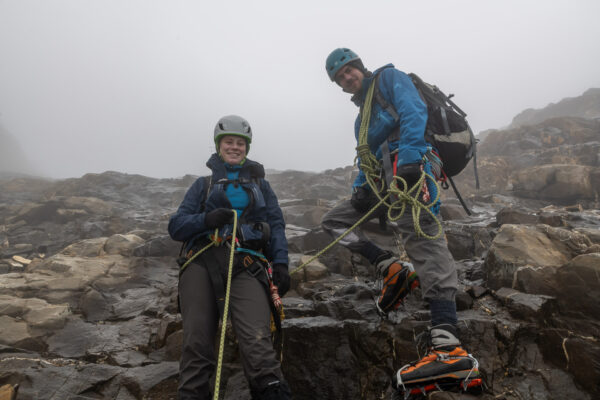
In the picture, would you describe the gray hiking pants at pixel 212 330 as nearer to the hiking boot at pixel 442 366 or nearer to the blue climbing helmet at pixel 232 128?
the hiking boot at pixel 442 366

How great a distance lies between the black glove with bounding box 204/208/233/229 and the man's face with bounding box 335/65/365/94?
107 inches

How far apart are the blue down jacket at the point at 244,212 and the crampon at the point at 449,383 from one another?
1.99 m

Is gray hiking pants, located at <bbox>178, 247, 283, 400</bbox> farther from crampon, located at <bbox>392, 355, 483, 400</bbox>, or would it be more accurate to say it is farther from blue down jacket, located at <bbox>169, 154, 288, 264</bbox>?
crampon, located at <bbox>392, 355, 483, 400</bbox>

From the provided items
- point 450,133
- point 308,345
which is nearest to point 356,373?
point 308,345

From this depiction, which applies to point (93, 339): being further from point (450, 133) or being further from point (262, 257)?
point (450, 133)

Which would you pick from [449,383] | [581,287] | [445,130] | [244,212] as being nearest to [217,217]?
[244,212]

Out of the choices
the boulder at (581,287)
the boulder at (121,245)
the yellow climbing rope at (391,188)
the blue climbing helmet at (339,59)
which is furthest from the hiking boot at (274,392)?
the boulder at (121,245)

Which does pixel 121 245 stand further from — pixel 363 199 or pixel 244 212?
pixel 363 199

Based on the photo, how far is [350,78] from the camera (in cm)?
489

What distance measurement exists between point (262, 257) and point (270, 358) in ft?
3.94

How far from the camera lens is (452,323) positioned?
11.6ft

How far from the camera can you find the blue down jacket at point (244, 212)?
3.96 m

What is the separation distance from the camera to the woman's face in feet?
14.9

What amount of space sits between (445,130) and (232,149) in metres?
2.97
